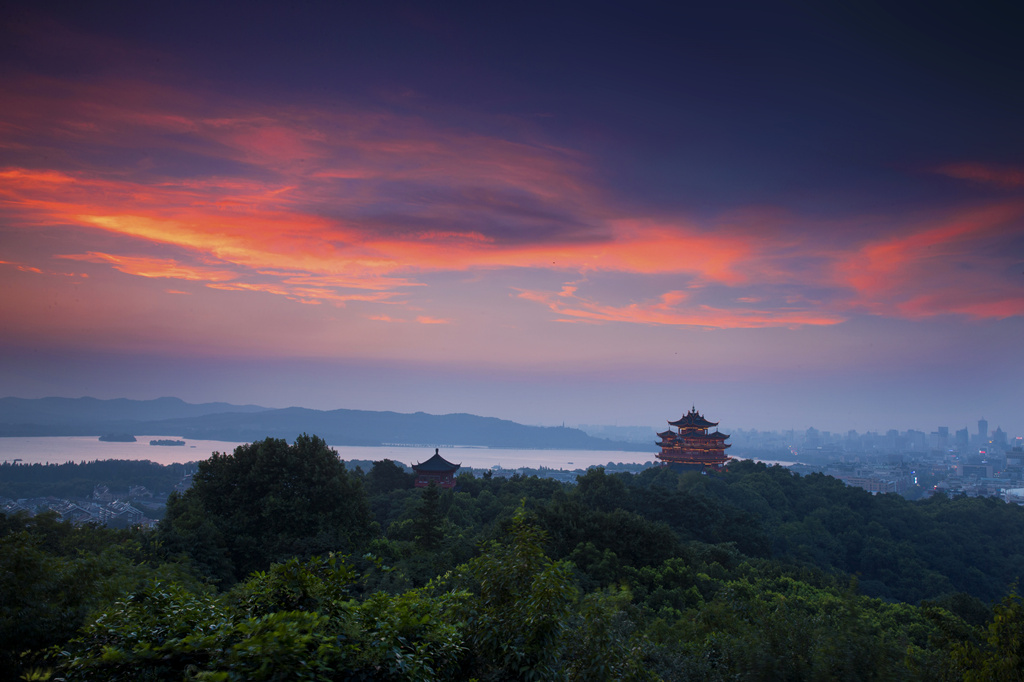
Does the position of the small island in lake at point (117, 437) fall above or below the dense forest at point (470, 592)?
below

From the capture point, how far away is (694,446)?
1662 inches

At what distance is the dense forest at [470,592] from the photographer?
3967 millimetres

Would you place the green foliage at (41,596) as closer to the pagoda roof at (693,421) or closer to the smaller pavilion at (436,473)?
the smaller pavilion at (436,473)

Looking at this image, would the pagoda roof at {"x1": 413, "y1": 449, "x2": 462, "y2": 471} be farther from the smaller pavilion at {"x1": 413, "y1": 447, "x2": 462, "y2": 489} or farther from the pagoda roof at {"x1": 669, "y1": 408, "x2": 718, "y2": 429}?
the pagoda roof at {"x1": 669, "y1": 408, "x2": 718, "y2": 429}

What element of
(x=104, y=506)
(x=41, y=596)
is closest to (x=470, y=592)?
(x=41, y=596)

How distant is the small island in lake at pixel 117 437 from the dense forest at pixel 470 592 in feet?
207

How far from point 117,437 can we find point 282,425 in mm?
23436

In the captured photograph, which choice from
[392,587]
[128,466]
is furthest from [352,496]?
[128,466]

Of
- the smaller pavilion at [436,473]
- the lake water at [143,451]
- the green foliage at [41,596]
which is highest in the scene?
the green foliage at [41,596]

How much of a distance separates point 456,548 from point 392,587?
4504 millimetres

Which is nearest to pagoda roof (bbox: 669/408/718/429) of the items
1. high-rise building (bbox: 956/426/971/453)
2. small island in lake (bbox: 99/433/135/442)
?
small island in lake (bbox: 99/433/135/442)

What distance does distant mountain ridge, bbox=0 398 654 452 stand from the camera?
71062mm

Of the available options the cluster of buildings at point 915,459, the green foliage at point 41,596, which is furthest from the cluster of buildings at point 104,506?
the cluster of buildings at point 915,459

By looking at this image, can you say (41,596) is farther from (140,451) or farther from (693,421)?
(140,451)
